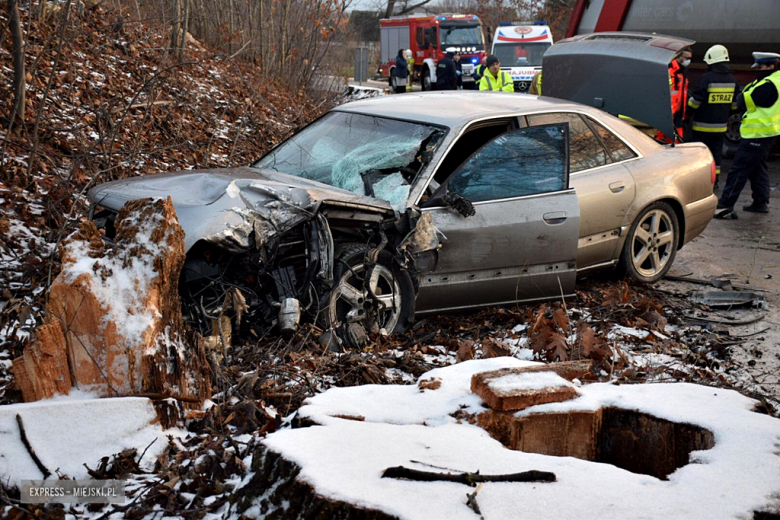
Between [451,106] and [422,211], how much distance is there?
1.29 metres

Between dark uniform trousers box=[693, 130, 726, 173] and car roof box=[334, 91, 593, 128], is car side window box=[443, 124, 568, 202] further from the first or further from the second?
dark uniform trousers box=[693, 130, 726, 173]

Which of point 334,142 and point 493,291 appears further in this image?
point 334,142

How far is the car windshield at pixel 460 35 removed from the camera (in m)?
28.4

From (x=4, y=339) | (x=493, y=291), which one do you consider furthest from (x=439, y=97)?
(x=4, y=339)

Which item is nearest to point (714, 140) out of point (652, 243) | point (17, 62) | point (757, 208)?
point (757, 208)

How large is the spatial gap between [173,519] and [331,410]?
0.64 metres

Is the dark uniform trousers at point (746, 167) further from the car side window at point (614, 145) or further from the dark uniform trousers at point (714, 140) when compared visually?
the car side window at point (614, 145)

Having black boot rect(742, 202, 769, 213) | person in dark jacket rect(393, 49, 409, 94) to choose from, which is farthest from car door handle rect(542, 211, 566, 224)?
person in dark jacket rect(393, 49, 409, 94)

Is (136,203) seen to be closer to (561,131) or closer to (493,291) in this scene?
(493,291)

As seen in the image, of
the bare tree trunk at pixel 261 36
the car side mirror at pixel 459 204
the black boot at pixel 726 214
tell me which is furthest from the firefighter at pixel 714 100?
the bare tree trunk at pixel 261 36

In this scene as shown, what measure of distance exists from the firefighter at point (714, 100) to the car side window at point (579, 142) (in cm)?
485

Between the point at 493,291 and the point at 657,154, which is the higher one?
the point at 657,154

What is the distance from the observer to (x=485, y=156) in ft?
17.3

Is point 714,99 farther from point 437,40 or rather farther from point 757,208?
point 437,40
